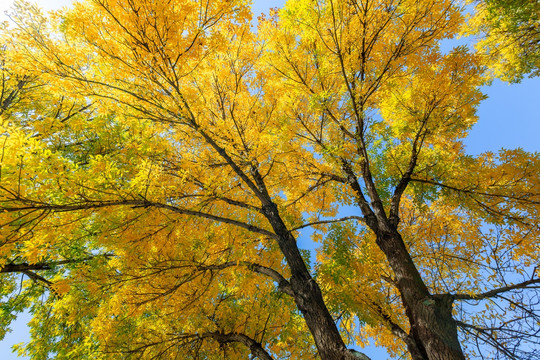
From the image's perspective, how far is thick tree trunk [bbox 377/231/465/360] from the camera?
9.73 ft

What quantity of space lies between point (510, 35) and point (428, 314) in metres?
7.99

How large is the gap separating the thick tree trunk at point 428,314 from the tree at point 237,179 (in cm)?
2

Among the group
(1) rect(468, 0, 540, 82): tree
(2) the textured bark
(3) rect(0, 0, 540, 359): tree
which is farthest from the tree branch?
(1) rect(468, 0, 540, 82): tree

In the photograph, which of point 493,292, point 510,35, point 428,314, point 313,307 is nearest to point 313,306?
point 313,307

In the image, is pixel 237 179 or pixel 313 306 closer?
pixel 313 306

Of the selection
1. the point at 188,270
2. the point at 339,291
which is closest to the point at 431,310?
the point at 339,291

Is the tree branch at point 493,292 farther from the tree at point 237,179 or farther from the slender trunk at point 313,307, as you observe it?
the slender trunk at point 313,307

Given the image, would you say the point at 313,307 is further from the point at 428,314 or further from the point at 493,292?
the point at 493,292

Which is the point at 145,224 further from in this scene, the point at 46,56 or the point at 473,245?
the point at 473,245

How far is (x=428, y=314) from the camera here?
3.19 m

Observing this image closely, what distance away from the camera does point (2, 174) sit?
2.35 metres

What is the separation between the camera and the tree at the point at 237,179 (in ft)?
9.91

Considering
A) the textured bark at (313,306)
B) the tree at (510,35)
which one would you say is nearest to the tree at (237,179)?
the textured bark at (313,306)

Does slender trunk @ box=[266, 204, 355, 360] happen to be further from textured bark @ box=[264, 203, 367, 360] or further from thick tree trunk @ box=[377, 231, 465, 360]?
thick tree trunk @ box=[377, 231, 465, 360]
